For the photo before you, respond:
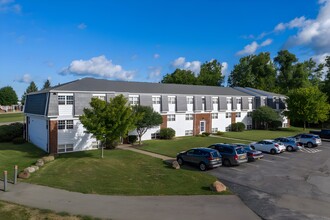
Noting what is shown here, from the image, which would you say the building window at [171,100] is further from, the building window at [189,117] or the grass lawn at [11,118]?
the grass lawn at [11,118]

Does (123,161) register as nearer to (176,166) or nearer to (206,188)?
(176,166)

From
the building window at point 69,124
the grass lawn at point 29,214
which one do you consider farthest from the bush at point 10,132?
the grass lawn at point 29,214

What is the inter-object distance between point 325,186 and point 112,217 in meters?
13.6

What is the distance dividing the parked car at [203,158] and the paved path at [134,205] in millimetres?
Result: 5720

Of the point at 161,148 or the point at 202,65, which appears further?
the point at 202,65

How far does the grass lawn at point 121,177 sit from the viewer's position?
15.0 metres

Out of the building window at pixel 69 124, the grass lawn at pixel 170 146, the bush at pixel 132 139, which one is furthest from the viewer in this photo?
the bush at pixel 132 139

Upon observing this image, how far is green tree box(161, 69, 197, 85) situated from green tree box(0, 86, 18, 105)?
67802mm

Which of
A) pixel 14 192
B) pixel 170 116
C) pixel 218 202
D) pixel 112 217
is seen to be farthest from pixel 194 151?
pixel 170 116

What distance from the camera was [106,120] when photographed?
23000 mm

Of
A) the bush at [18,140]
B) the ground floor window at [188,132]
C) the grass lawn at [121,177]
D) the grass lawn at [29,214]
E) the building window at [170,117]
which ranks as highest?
the building window at [170,117]

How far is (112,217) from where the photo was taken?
36.3 feet

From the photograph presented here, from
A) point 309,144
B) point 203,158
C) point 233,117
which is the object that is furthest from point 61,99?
point 309,144

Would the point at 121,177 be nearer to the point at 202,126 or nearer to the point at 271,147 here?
the point at 271,147
